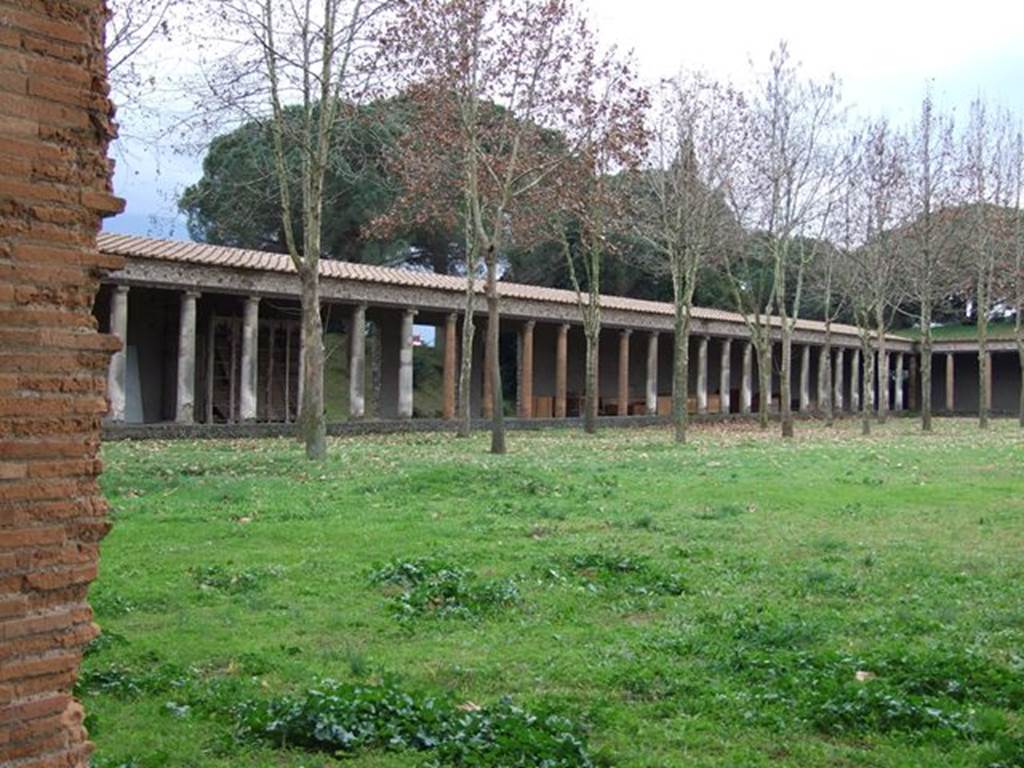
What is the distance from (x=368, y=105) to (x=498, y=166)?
162 inches

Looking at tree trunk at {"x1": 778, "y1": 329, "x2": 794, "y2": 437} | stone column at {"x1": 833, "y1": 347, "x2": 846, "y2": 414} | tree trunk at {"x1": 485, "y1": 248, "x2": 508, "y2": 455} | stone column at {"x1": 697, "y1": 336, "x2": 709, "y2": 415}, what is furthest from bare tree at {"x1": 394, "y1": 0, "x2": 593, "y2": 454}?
stone column at {"x1": 833, "y1": 347, "x2": 846, "y2": 414}

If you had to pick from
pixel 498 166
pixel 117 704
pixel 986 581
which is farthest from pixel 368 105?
pixel 117 704

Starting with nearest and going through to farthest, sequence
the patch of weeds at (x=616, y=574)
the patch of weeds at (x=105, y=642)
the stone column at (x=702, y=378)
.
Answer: the patch of weeds at (x=105, y=642)
the patch of weeds at (x=616, y=574)
the stone column at (x=702, y=378)

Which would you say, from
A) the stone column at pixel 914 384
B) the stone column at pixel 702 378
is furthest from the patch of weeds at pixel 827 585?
the stone column at pixel 914 384

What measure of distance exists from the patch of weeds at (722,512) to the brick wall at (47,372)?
8.92m

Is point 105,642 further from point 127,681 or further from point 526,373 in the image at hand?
point 526,373

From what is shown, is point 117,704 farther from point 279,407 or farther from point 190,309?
point 279,407

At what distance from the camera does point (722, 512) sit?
38.7 feet

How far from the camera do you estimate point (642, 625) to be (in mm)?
6770

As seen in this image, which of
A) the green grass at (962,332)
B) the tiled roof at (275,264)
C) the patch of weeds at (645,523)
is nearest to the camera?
the patch of weeds at (645,523)

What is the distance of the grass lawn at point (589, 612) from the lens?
15.4 ft

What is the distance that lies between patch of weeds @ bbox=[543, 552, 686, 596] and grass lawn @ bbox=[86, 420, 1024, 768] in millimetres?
29

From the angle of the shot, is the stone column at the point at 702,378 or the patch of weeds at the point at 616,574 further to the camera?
the stone column at the point at 702,378

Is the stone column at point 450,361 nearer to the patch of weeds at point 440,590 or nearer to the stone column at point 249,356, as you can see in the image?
the stone column at point 249,356
